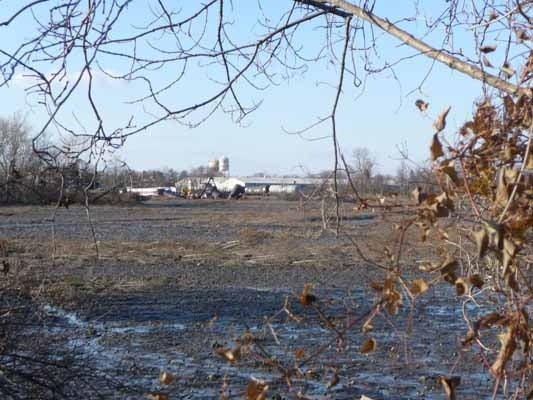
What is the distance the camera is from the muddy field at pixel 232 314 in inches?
125

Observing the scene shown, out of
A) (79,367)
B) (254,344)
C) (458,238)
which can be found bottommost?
(79,367)

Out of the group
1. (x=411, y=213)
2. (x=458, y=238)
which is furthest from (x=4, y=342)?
(x=411, y=213)

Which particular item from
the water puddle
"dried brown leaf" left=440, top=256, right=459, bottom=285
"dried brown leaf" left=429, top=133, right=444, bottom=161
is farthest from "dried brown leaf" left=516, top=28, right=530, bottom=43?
the water puddle

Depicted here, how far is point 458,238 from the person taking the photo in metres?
2.77

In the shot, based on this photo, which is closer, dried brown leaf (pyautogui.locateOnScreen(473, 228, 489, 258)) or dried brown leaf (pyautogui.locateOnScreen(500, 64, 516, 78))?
dried brown leaf (pyautogui.locateOnScreen(473, 228, 489, 258))

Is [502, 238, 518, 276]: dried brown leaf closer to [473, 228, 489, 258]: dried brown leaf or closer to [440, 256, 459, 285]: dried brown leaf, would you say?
[473, 228, 489, 258]: dried brown leaf

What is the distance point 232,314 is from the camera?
52.2ft

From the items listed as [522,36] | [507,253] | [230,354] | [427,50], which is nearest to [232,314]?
[427,50]

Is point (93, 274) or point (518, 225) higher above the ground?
point (518, 225)

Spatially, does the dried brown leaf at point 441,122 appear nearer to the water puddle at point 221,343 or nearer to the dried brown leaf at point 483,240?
the dried brown leaf at point 483,240

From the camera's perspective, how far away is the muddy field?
318cm

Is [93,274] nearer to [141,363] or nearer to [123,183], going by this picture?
[141,363]

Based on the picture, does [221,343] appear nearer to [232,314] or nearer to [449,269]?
[232,314]

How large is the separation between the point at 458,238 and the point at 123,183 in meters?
1.63
